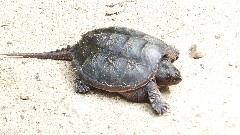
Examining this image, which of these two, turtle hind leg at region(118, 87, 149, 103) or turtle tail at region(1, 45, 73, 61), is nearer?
turtle hind leg at region(118, 87, 149, 103)

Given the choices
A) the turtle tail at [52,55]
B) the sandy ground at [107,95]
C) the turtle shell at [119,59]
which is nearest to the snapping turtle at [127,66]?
the turtle shell at [119,59]

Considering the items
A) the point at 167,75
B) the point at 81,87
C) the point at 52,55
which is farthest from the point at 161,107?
the point at 52,55

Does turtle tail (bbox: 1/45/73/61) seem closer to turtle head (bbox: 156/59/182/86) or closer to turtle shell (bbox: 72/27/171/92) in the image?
turtle shell (bbox: 72/27/171/92)

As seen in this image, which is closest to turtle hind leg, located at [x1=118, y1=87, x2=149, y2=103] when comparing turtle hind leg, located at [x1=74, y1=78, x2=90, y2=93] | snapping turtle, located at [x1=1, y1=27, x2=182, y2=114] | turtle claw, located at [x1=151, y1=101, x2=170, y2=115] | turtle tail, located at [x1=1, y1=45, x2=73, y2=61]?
snapping turtle, located at [x1=1, y1=27, x2=182, y2=114]

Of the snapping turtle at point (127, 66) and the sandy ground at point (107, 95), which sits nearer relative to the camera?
the sandy ground at point (107, 95)

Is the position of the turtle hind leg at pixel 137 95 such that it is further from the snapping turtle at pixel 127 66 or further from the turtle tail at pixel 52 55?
the turtle tail at pixel 52 55

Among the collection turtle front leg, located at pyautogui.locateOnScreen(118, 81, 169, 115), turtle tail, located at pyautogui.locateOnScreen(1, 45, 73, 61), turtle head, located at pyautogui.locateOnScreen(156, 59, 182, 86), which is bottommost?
turtle tail, located at pyautogui.locateOnScreen(1, 45, 73, 61)

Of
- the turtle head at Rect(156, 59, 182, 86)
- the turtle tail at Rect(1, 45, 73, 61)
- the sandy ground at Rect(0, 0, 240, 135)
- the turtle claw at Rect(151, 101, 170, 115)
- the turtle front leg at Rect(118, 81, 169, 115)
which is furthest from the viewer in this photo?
the turtle tail at Rect(1, 45, 73, 61)
